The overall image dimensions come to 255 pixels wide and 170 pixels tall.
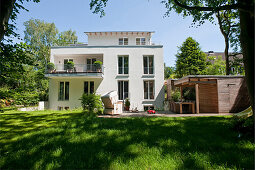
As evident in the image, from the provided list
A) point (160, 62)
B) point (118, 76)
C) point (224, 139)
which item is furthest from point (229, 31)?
point (224, 139)

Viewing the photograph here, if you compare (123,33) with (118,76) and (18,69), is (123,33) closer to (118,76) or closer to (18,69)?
(118,76)

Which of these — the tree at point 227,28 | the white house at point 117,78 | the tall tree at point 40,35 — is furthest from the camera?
the tall tree at point 40,35

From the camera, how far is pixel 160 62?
15125 millimetres

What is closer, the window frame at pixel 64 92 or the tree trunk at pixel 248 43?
the tree trunk at pixel 248 43

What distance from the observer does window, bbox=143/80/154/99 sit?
48.9 ft

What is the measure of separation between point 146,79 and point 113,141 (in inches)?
469

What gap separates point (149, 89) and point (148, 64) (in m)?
2.97

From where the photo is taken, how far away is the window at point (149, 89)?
14891mm

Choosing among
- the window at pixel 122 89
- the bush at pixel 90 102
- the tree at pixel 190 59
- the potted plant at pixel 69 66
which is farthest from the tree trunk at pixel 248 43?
the tree at pixel 190 59

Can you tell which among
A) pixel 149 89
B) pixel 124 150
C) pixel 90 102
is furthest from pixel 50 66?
pixel 124 150

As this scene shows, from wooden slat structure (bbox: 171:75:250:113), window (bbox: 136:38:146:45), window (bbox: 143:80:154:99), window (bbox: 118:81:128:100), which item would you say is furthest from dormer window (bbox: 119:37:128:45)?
wooden slat structure (bbox: 171:75:250:113)

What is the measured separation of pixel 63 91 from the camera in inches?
594

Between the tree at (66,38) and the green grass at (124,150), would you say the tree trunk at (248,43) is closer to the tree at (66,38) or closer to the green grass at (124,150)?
the green grass at (124,150)

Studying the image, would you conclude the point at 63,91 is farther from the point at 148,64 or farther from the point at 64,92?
the point at 148,64
